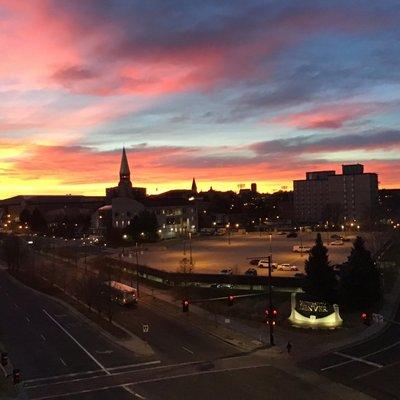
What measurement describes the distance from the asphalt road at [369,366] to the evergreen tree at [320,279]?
9.87m

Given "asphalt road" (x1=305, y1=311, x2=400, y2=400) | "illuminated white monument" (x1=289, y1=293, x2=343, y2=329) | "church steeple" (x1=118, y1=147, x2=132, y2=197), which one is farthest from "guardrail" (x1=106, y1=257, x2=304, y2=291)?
"church steeple" (x1=118, y1=147, x2=132, y2=197)

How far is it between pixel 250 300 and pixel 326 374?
1065 inches

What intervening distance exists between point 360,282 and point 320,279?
3.95 m

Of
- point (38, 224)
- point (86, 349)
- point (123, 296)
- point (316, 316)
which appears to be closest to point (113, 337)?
point (86, 349)

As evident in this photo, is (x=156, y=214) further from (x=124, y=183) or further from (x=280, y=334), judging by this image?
(x=280, y=334)

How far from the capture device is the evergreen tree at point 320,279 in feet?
178

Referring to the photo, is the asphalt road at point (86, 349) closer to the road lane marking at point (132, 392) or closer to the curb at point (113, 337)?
the road lane marking at point (132, 392)

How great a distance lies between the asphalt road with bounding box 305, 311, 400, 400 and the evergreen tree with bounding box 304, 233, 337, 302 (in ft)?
32.4

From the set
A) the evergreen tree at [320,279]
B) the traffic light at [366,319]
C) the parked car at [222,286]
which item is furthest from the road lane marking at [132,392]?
the parked car at [222,286]

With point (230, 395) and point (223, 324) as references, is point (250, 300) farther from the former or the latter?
point (230, 395)

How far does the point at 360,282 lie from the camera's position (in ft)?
178

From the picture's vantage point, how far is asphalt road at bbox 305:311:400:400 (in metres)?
32.0

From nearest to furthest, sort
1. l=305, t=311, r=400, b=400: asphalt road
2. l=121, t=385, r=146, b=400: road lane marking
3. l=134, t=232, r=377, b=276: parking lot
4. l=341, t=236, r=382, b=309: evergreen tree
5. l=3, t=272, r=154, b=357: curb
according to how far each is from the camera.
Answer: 1. l=121, t=385, r=146, b=400: road lane marking
2. l=305, t=311, r=400, b=400: asphalt road
3. l=3, t=272, r=154, b=357: curb
4. l=341, t=236, r=382, b=309: evergreen tree
5. l=134, t=232, r=377, b=276: parking lot

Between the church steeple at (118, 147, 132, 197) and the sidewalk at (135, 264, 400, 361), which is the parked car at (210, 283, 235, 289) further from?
the church steeple at (118, 147, 132, 197)
